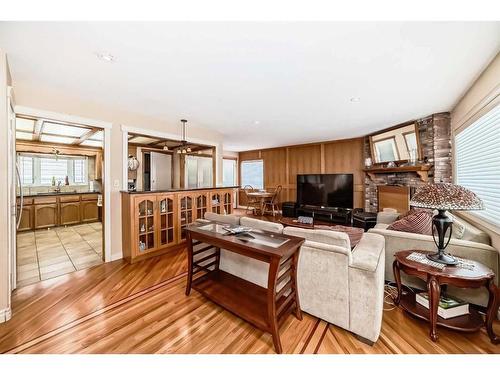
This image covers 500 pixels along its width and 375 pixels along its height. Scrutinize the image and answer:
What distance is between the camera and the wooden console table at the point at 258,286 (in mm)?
1417

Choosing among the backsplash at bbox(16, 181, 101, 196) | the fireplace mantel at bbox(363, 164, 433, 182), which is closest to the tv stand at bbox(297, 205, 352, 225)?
the fireplace mantel at bbox(363, 164, 433, 182)

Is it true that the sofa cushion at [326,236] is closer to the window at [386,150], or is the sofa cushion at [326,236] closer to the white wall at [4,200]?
the white wall at [4,200]

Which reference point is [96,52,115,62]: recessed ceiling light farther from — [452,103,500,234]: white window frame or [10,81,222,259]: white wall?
[452,103,500,234]: white window frame

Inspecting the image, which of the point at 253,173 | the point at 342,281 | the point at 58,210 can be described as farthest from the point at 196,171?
the point at 342,281

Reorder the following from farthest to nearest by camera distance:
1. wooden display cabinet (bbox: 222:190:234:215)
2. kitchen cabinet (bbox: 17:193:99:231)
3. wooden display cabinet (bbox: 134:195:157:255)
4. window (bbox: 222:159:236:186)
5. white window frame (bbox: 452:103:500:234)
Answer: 1. window (bbox: 222:159:236:186)
2. kitchen cabinet (bbox: 17:193:99:231)
3. wooden display cabinet (bbox: 222:190:234:215)
4. wooden display cabinet (bbox: 134:195:157:255)
5. white window frame (bbox: 452:103:500:234)

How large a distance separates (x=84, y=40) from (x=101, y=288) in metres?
2.48

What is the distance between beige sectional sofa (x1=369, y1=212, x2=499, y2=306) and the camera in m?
1.80

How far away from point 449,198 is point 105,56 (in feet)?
10.5

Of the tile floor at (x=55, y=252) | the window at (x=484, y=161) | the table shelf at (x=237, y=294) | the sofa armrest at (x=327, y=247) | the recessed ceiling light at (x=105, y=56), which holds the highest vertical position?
the recessed ceiling light at (x=105, y=56)

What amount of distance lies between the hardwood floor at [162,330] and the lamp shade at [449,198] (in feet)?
3.37

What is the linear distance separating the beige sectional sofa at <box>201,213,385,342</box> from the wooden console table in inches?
5.2

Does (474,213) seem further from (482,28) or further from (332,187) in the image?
(332,187)

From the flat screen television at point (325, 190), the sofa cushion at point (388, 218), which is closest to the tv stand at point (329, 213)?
the flat screen television at point (325, 190)

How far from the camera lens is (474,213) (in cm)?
246
